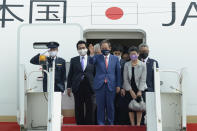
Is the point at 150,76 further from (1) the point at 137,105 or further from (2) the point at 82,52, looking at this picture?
(2) the point at 82,52

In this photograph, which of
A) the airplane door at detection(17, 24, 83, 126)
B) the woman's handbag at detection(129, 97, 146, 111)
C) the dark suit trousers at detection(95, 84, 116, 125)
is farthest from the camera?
the airplane door at detection(17, 24, 83, 126)

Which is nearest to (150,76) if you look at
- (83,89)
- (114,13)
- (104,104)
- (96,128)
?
(104,104)

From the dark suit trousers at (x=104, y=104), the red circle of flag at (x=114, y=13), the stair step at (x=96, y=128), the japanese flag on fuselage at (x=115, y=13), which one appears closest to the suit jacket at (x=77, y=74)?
the dark suit trousers at (x=104, y=104)

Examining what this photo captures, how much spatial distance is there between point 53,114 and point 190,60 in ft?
9.26

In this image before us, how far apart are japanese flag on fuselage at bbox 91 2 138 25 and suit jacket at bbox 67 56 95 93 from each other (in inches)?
36.5

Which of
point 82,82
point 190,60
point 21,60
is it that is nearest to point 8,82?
point 21,60

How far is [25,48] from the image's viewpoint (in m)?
7.17

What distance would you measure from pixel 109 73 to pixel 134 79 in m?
0.46

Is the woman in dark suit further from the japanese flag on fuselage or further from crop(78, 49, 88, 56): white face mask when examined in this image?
the japanese flag on fuselage

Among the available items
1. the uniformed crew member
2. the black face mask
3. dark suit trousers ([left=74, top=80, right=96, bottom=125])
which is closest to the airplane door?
the uniformed crew member

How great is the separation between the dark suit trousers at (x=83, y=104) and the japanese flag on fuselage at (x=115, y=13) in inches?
50.9

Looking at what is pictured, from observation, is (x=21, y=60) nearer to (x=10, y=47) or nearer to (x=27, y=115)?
(x=10, y=47)

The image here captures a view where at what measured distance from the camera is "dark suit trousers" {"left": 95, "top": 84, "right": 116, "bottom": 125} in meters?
6.46

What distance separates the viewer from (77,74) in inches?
264
